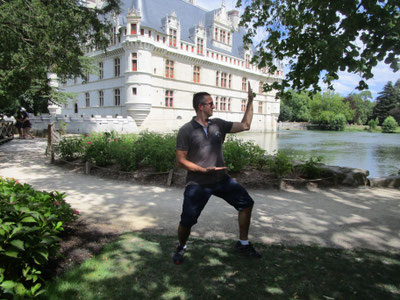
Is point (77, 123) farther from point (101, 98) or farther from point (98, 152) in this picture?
point (98, 152)

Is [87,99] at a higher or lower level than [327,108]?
lower

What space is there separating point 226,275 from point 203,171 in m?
1.18

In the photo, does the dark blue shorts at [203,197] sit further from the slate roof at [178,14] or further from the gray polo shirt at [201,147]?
the slate roof at [178,14]

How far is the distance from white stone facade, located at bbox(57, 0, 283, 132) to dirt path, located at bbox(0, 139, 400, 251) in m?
20.3

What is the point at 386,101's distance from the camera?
74.9 metres

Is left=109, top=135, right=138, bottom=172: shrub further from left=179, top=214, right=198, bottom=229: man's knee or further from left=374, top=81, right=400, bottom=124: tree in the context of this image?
left=374, top=81, right=400, bottom=124: tree

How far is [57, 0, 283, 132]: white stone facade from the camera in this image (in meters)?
30.3

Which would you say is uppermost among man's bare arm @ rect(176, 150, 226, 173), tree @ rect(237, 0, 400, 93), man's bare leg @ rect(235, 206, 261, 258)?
tree @ rect(237, 0, 400, 93)

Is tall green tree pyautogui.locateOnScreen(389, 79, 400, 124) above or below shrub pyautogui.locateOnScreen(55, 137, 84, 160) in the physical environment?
above

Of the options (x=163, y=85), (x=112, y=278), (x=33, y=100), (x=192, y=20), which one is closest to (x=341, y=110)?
(x=192, y=20)

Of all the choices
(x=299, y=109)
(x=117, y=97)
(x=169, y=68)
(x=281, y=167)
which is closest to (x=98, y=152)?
(x=281, y=167)

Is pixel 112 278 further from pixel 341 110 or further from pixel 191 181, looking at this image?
pixel 341 110

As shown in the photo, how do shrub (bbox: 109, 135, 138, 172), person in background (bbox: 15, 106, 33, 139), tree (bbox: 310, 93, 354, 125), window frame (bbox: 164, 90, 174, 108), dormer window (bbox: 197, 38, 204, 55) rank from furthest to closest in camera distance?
1. tree (bbox: 310, 93, 354, 125)
2. dormer window (bbox: 197, 38, 204, 55)
3. window frame (bbox: 164, 90, 174, 108)
4. person in background (bbox: 15, 106, 33, 139)
5. shrub (bbox: 109, 135, 138, 172)

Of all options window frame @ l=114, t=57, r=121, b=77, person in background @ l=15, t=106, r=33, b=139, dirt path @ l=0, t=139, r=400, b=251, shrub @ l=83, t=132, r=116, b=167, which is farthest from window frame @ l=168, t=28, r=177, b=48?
dirt path @ l=0, t=139, r=400, b=251
